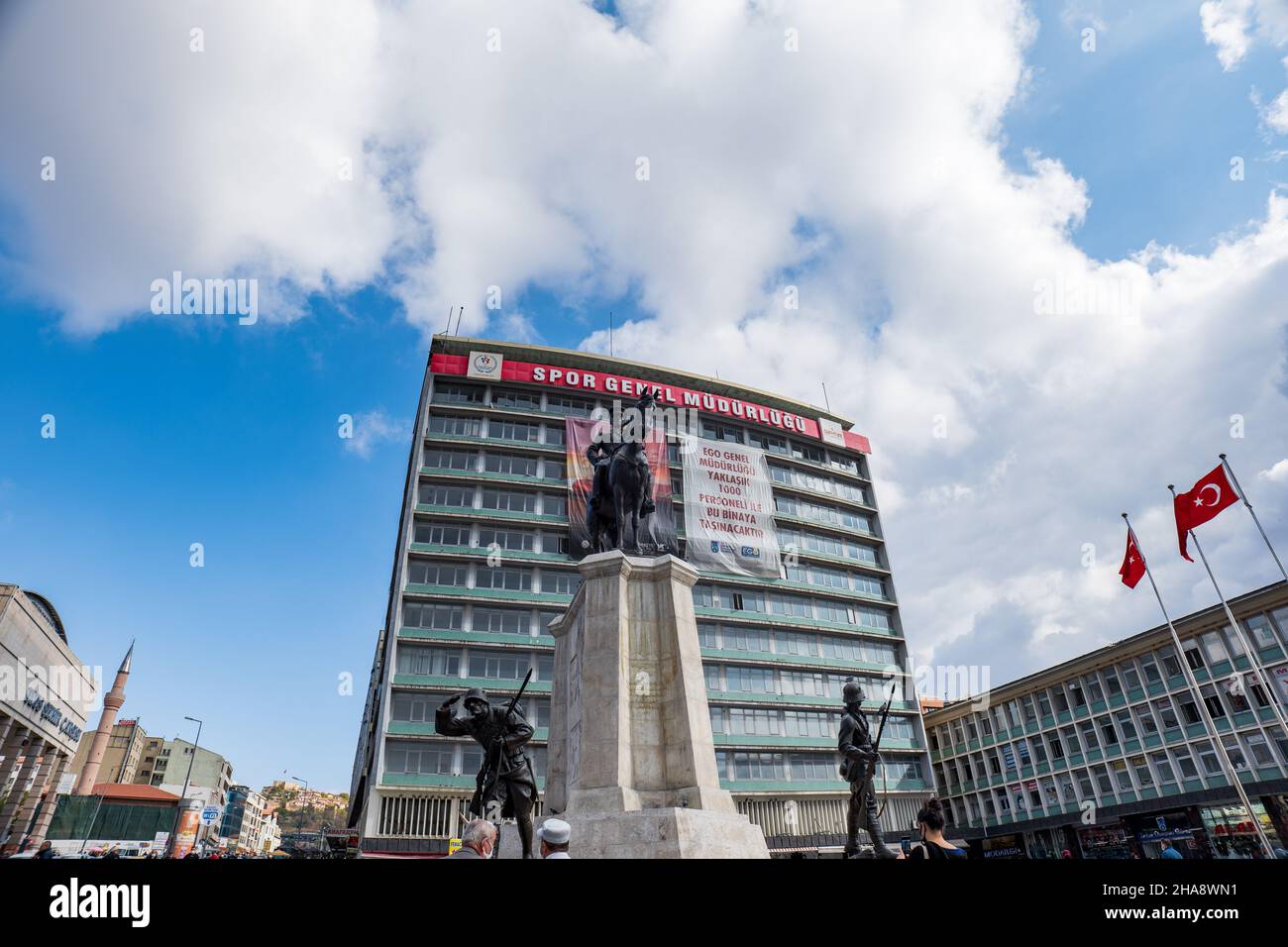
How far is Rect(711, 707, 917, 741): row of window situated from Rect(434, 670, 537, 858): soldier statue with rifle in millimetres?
41783

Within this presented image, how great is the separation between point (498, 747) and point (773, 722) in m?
46.2

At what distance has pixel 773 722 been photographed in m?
52.1

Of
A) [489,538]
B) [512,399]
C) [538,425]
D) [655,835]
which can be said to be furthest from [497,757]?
[512,399]

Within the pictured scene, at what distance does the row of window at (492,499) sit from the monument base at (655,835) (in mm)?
45353

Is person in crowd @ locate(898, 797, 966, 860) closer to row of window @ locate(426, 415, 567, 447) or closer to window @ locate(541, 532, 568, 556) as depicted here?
window @ locate(541, 532, 568, 556)

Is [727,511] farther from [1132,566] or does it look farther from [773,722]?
[1132,566]

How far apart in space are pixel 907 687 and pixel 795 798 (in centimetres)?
1714

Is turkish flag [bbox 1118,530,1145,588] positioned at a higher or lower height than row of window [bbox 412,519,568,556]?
lower

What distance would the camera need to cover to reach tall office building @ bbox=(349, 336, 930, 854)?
45.5 m

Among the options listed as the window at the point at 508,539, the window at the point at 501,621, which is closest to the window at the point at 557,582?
the window at the point at 508,539

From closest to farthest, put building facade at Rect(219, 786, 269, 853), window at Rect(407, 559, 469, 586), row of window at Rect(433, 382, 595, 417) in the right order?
window at Rect(407, 559, 469, 586) < row of window at Rect(433, 382, 595, 417) < building facade at Rect(219, 786, 269, 853)

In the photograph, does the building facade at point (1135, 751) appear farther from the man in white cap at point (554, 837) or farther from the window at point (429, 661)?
the man in white cap at point (554, 837)

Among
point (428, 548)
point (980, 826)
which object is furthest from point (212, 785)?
point (980, 826)

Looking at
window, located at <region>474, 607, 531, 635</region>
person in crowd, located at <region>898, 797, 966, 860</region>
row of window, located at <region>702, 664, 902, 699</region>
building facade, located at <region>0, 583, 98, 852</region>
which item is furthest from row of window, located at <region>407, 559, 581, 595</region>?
person in crowd, located at <region>898, 797, 966, 860</region>
